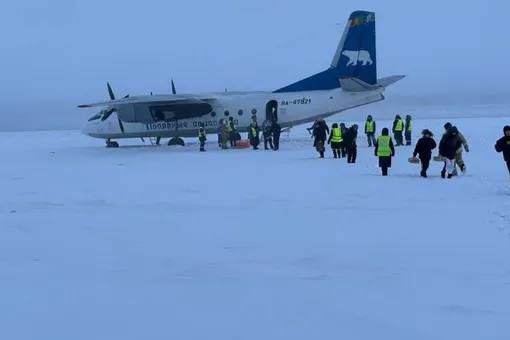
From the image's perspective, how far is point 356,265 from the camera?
5941mm

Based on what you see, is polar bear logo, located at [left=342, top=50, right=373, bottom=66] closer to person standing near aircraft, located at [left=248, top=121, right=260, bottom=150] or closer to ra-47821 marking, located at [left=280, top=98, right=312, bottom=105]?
ra-47821 marking, located at [left=280, top=98, right=312, bottom=105]

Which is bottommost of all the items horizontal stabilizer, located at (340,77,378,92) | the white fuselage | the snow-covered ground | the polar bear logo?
the snow-covered ground

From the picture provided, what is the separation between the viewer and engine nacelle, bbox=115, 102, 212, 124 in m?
26.8

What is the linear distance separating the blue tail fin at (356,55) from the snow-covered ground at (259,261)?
14.1m

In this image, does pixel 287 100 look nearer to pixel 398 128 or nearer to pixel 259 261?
pixel 398 128

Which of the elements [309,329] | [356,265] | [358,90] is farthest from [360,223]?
[358,90]

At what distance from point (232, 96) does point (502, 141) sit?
16873 mm

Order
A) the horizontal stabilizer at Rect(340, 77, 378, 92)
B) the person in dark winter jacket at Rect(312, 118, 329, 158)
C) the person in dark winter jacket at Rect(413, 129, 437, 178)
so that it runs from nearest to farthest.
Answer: the person in dark winter jacket at Rect(413, 129, 437, 178), the person in dark winter jacket at Rect(312, 118, 329, 158), the horizontal stabilizer at Rect(340, 77, 378, 92)

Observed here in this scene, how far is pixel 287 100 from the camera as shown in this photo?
25.8m

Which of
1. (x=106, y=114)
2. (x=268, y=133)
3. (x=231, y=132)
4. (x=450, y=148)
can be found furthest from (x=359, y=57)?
(x=450, y=148)

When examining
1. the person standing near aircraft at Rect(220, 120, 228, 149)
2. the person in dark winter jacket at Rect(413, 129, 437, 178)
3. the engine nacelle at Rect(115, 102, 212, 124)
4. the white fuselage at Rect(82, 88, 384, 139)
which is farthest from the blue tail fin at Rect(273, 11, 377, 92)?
the person in dark winter jacket at Rect(413, 129, 437, 178)

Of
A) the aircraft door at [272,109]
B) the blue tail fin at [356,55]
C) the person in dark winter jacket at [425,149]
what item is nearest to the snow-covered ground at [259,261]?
the person in dark winter jacket at [425,149]

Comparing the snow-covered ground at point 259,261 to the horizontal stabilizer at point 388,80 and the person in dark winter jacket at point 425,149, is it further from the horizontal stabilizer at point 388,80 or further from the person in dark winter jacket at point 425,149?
the horizontal stabilizer at point 388,80

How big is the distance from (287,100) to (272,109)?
2.44ft
